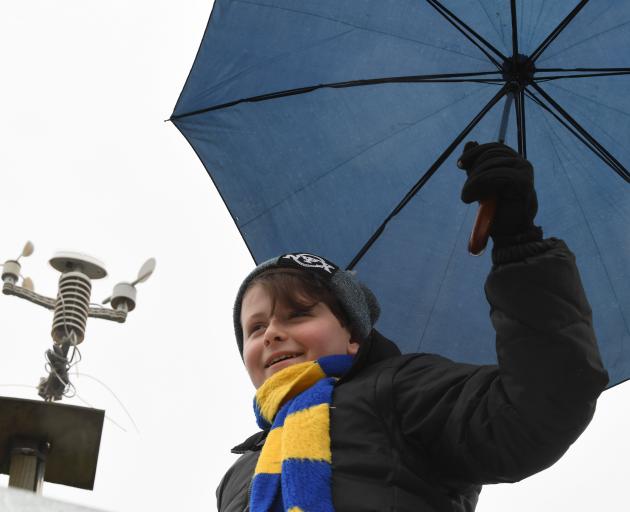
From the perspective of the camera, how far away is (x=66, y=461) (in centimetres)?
493

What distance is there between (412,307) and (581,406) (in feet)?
6.35

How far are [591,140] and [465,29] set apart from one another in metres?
0.60

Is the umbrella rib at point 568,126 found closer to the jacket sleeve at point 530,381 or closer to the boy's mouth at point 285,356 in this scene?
the boy's mouth at point 285,356

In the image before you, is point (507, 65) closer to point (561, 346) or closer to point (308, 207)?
point (308, 207)

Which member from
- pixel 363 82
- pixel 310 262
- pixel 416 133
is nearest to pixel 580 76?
pixel 416 133

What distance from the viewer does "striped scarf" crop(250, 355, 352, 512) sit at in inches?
82.5

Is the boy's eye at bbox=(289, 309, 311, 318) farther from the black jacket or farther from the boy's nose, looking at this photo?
the black jacket

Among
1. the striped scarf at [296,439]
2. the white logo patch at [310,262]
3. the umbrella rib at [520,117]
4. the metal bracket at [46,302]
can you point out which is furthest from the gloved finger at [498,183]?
the metal bracket at [46,302]

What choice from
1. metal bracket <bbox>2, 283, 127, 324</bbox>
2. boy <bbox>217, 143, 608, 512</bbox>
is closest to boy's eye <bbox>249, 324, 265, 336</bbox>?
boy <bbox>217, 143, 608, 512</bbox>

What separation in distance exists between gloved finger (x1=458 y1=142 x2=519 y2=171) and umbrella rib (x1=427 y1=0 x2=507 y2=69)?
1.65 metres

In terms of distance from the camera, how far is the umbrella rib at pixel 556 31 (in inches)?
145

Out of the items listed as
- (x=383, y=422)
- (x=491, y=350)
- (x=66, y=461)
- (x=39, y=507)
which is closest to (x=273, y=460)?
(x=383, y=422)

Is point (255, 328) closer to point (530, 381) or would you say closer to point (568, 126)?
point (530, 381)

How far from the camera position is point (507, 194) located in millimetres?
2092
